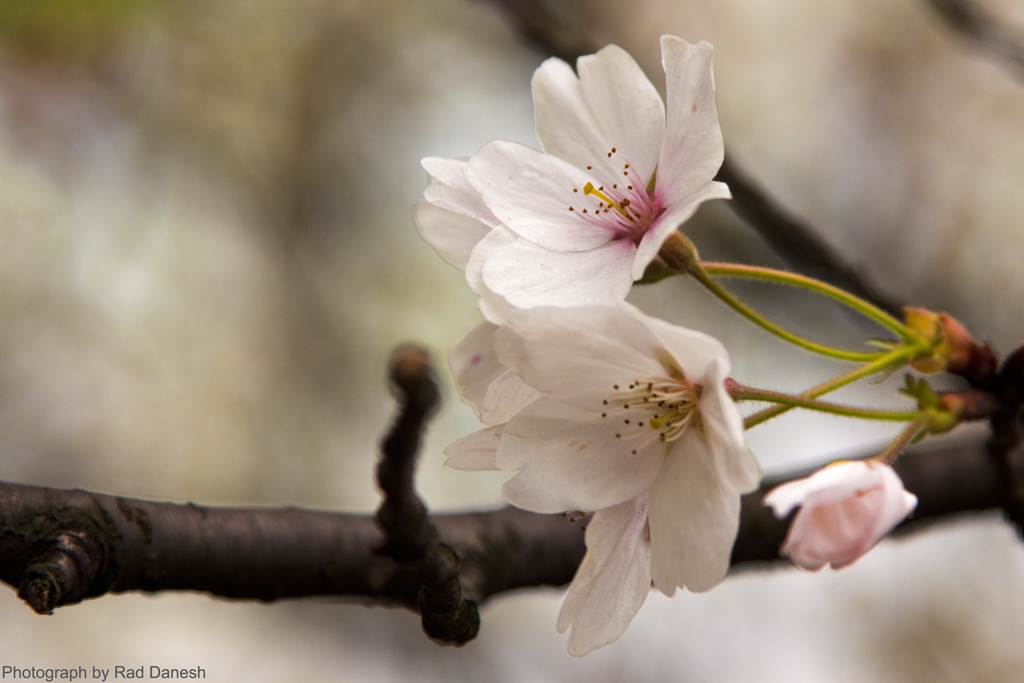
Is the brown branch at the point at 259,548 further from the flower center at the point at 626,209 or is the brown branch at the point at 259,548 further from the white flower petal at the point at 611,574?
the flower center at the point at 626,209

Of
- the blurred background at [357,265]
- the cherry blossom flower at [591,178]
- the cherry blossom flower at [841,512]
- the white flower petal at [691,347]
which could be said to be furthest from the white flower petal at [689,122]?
the blurred background at [357,265]

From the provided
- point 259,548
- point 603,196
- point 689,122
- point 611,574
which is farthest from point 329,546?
point 689,122

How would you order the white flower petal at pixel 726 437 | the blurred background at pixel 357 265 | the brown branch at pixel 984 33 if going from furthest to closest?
the blurred background at pixel 357 265
the brown branch at pixel 984 33
the white flower petal at pixel 726 437

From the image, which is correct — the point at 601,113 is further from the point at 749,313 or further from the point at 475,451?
the point at 475,451

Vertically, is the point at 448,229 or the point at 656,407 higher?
the point at 448,229

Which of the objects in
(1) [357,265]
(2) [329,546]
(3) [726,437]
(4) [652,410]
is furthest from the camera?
(1) [357,265]

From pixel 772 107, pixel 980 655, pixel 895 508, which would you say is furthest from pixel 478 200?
pixel 980 655

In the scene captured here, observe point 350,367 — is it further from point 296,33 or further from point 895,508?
point 895,508
